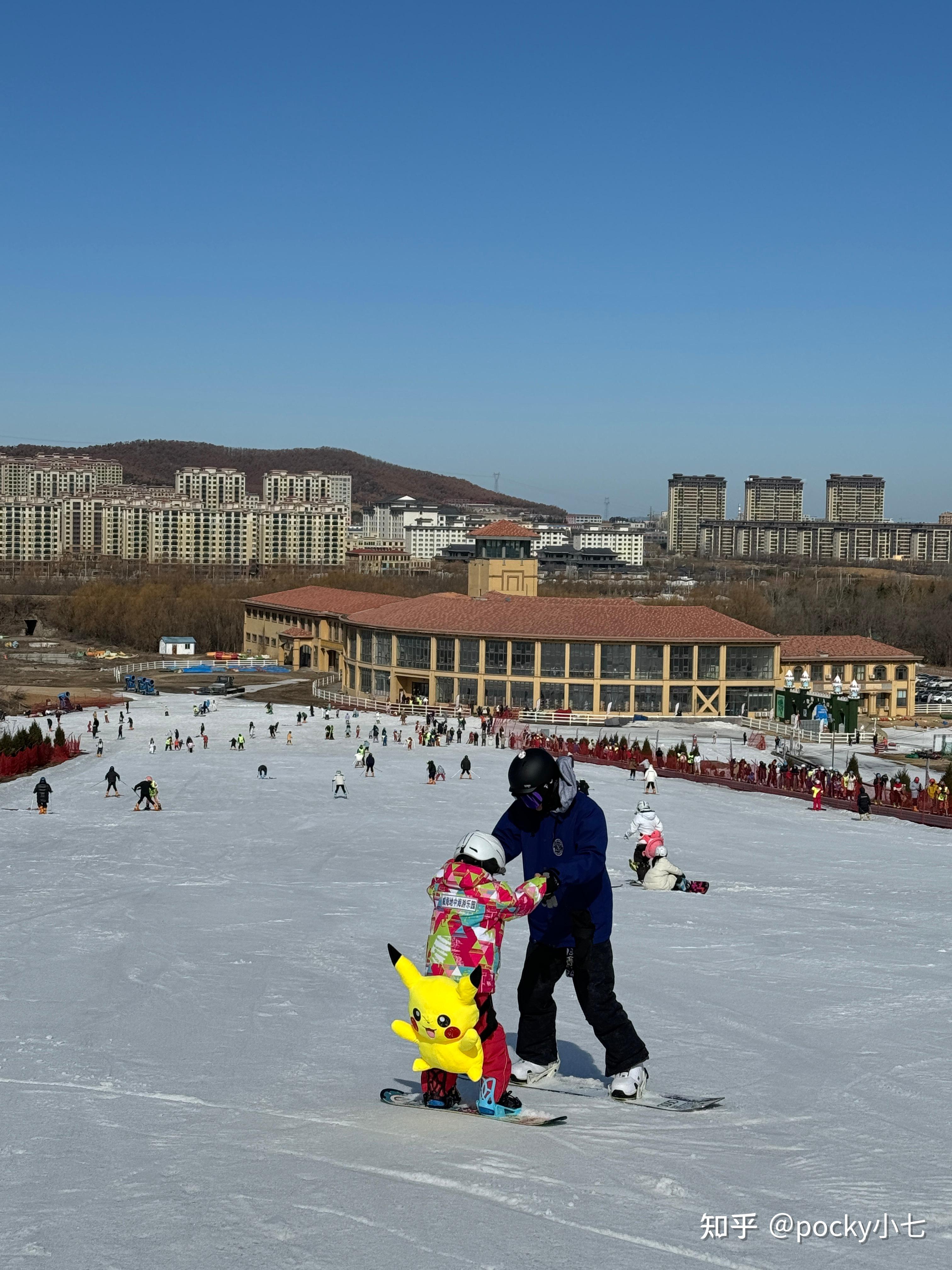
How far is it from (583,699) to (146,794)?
3063 centimetres

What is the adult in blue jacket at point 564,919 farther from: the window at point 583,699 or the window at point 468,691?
the window at point 468,691

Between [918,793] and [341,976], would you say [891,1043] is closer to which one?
[341,976]

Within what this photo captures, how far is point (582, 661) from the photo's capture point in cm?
5728

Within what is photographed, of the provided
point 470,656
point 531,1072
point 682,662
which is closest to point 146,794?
point 531,1072

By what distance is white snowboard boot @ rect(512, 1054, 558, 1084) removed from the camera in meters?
8.01

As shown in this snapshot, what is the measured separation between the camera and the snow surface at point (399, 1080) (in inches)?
225

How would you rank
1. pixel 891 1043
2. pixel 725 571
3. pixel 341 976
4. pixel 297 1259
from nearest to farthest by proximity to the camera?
pixel 297 1259
pixel 891 1043
pixel 341 976
pixel 725 571

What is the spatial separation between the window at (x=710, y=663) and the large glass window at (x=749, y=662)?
1.38ft

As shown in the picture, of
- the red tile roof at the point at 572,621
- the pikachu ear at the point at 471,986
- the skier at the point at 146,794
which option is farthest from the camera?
the red tile roof at the point at 572,621

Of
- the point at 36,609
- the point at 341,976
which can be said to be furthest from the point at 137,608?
the point at 341,976

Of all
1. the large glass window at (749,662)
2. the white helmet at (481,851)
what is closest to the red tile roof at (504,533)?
the large glass window at (749,662)

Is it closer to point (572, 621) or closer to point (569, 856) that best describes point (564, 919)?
point (569, 856)

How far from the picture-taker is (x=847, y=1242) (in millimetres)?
5762

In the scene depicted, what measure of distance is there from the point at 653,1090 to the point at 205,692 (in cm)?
5793
